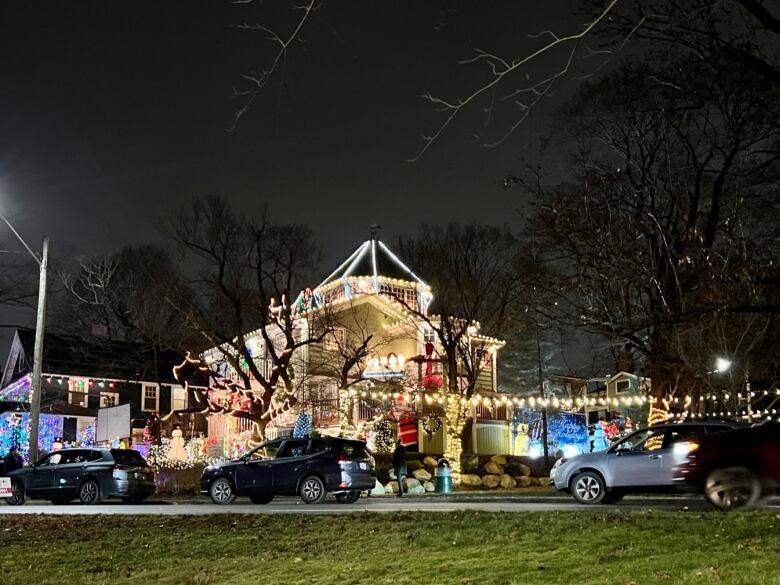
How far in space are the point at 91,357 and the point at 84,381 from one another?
166cm

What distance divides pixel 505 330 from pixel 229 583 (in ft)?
107

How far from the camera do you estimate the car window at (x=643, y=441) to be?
52.6ft

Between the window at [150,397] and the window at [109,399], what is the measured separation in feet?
5.56

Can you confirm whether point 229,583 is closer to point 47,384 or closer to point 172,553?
point 172,553

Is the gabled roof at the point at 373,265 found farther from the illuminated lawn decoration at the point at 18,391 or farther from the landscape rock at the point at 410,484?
the illuminated lawn decoration at the point at 18,391

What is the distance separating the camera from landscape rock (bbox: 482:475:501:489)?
102 ft

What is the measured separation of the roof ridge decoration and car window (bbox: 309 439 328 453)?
759 inches

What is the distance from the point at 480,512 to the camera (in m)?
13.4

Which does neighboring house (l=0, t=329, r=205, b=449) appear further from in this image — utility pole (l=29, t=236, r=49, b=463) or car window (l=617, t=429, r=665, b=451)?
car window (l=617, t=429, r=665, b=451)

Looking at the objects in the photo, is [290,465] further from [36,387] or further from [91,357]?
[91,357]

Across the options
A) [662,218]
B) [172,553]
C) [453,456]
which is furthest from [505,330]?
[172,553]

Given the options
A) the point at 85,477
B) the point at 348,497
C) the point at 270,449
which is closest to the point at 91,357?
the point at 85,477

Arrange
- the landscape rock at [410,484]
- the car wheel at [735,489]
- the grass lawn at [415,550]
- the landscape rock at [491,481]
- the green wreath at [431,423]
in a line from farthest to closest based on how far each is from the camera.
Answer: the green wreath at [431,423]
the landscape rock at [491,481]
the landscape rock at [410,484]
the car wheel at [735,489]
the grass lawn at [415,550]

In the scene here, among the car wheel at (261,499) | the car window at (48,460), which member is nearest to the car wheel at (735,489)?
the car wheel at (261,499)
